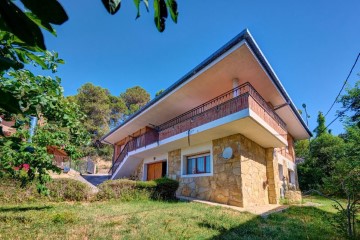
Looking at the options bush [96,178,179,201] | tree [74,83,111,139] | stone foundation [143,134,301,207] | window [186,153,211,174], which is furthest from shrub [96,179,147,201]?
tree [74,83,111,139]

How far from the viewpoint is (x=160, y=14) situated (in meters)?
0.87

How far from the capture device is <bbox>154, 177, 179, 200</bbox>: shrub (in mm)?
9992

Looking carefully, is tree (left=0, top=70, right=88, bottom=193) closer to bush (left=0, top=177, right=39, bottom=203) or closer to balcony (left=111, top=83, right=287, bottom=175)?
bush (left=0, top=177, right=39, bottom=203)

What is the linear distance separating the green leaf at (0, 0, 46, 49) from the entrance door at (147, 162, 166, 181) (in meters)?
14.3

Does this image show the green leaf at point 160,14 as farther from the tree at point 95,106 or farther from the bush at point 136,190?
the tree at point 95,106

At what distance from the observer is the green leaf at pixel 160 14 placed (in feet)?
2.77

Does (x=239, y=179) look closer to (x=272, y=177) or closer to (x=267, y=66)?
(x=272, y=177)

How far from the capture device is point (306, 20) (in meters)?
7.49

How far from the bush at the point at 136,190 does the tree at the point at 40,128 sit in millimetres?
5139

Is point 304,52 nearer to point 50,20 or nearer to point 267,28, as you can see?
point 267,28

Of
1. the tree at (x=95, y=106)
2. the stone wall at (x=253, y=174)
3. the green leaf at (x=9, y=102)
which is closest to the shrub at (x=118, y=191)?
the stone wall at (x=253, y=174)

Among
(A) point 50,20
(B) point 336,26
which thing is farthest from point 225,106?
(A) point 50,20

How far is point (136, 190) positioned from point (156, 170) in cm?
542

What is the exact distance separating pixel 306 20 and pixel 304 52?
2.05 meters
